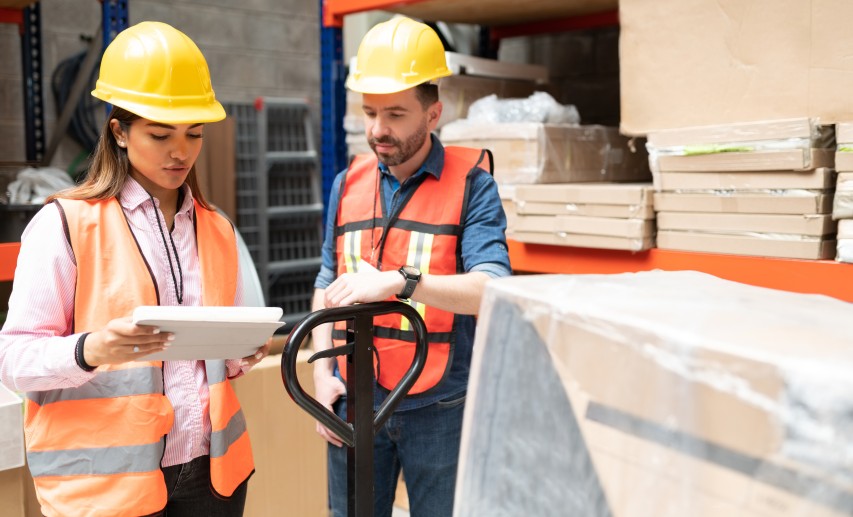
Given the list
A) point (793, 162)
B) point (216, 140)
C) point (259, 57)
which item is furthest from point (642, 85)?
point (259, 57)

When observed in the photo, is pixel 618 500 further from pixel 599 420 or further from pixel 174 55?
pixel 174 55

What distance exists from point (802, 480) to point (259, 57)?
538cm

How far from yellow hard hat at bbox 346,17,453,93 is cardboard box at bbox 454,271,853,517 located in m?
0.91

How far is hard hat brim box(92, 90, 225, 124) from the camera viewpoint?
56.2 inches

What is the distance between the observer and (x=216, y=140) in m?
5.02

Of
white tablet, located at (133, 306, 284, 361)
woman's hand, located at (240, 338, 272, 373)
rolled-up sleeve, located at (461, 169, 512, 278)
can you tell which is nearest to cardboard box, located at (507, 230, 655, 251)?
rolled-up sleeve, located at (461, 169, 512, 278)

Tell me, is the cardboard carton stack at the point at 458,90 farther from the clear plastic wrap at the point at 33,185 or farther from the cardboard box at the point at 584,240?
the clear plastic wrap at the point at 33,185

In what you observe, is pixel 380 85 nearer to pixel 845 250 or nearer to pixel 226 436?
pixel 226 436

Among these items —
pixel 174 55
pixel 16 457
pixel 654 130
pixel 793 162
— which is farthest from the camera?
pixel 654 130

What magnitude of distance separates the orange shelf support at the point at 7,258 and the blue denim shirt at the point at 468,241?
52.4 inches

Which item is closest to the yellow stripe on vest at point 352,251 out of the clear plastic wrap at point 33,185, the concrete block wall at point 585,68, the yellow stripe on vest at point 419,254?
the yellow stripe on vest at point 419,254

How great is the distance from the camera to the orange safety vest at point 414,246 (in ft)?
5.74

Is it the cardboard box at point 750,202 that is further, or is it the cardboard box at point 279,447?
the cardboard box at point 279,447

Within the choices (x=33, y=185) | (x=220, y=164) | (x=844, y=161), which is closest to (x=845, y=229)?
(x=844, y=161)
